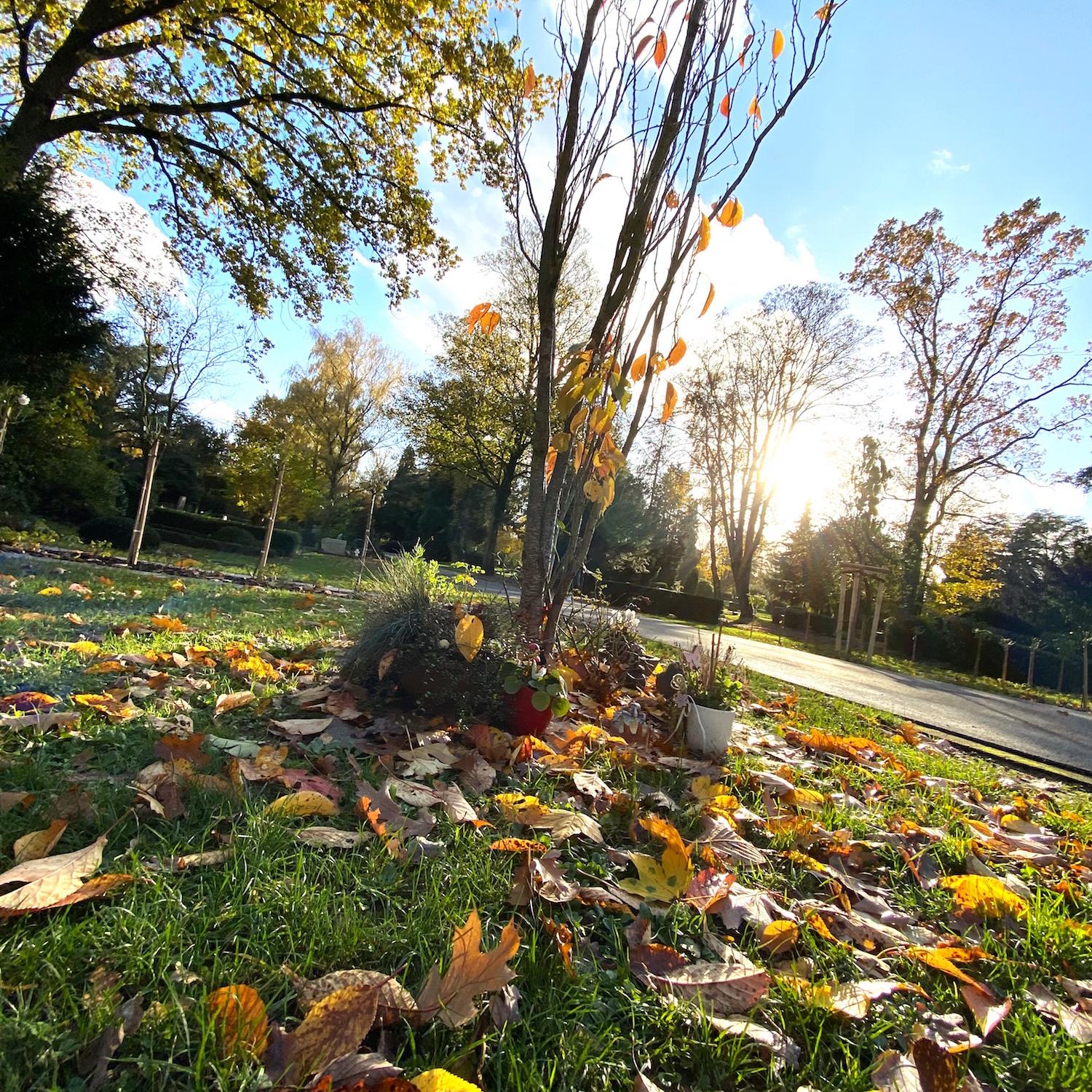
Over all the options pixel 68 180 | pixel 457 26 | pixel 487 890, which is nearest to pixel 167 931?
pixel 487 890

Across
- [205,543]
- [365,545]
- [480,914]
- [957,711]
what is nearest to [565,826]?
[480,914]

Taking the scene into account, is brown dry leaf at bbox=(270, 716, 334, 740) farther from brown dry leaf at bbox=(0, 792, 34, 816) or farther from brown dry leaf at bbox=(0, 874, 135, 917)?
brown dry leaf at bbox=(0, 874, 135, 917)

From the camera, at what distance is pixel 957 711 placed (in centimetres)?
638

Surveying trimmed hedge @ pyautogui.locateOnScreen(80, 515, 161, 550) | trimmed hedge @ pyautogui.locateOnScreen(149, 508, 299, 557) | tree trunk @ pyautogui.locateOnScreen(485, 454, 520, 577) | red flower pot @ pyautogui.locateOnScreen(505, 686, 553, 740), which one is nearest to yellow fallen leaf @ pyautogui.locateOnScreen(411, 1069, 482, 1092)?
red flower pot @ pyautogui.locateOnScreen(505, 686, 553, 740)

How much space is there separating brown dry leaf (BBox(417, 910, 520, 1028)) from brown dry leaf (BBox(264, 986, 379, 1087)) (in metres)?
0.11

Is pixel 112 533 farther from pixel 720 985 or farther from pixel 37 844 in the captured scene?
pixel 720 985

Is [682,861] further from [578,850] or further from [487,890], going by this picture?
[487,890]

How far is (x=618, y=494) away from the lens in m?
25.1

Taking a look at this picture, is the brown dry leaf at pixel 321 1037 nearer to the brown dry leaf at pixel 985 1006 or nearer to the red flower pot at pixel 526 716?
the brown dry leaf at pixel 985 1006

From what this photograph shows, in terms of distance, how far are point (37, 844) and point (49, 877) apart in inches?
5.7

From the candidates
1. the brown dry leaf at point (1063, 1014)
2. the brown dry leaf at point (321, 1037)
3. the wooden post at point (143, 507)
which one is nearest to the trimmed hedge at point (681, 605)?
the wooden post at point (143, 507)

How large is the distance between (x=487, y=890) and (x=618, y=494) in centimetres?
2426

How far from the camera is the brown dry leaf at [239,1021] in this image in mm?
808

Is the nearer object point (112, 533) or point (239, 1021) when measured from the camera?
point (239, 1021)
